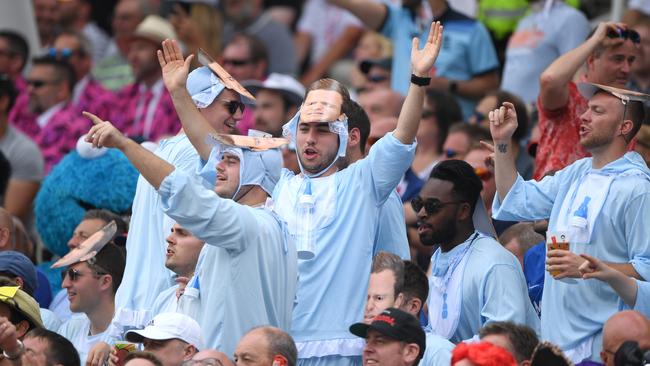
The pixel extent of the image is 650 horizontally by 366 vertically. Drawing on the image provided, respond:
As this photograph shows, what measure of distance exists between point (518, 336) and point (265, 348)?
1201mm

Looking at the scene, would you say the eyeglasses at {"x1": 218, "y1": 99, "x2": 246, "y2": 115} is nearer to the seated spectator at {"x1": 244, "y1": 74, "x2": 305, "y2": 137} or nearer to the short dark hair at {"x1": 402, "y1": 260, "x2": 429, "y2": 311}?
the short dark hair at {"x1": 402, "y1": 260, "x2": 429, "y2": 311}

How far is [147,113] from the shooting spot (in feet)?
42.5

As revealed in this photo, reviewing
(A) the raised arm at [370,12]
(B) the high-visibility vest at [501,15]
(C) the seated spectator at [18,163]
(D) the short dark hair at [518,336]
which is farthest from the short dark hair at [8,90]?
(D) the short dark hair at [518,336]

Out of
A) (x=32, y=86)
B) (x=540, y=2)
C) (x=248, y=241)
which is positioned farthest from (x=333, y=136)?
(x=32, y=86)

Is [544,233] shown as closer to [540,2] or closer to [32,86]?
[540,2]

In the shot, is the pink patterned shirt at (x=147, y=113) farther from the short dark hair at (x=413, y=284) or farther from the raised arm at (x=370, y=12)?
the short dark hair at (x=413, y=284)

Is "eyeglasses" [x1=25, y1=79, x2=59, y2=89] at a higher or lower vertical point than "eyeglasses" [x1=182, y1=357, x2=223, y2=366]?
higher

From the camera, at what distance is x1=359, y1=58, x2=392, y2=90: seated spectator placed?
41.0 feet

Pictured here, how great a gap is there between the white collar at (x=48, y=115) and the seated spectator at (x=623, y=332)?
719 centimetres

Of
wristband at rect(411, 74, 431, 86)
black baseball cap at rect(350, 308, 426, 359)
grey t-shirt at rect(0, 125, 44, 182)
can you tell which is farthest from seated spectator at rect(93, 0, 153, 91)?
black baseball cap at rect(350, 308, 426, 359)

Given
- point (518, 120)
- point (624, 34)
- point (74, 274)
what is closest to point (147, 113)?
point (518, 120)

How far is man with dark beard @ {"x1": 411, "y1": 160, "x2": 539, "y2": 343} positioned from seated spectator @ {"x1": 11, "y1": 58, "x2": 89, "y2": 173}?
4.96m

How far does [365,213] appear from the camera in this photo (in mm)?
8055

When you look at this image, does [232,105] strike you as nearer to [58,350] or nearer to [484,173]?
[58,350]
